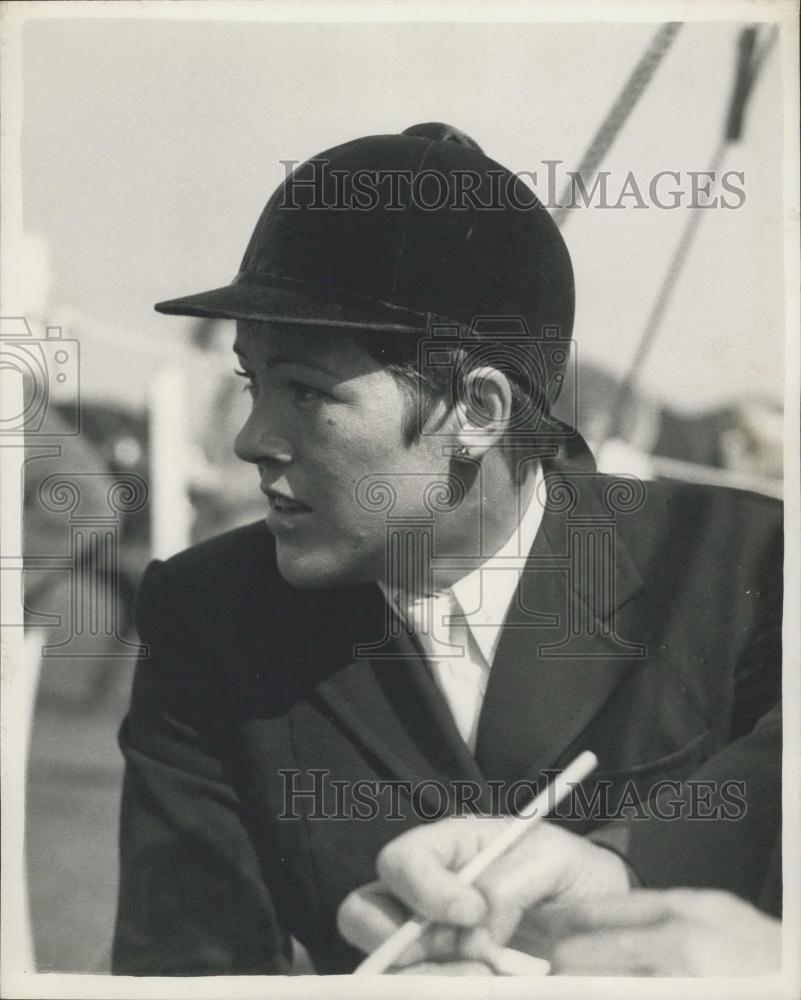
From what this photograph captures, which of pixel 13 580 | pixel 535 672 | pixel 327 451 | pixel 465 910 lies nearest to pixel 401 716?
pixel 535 672

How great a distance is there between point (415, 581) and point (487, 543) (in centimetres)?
16

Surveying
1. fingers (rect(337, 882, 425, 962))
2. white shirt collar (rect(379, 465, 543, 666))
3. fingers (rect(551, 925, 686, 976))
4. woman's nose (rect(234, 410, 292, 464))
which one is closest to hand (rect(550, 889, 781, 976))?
fingers (rect(551, 925, 686, 976))

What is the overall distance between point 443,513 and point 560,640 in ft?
1.13

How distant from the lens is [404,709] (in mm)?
2326

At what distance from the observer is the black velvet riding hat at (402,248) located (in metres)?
2.19

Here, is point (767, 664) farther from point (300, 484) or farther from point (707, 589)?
point (300, 484)

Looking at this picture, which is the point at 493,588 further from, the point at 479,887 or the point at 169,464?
the point at 169,464

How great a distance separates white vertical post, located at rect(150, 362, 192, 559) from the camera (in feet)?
7.95

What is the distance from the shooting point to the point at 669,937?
235cm

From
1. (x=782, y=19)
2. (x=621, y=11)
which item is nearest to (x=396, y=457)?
(x=621, y=11)

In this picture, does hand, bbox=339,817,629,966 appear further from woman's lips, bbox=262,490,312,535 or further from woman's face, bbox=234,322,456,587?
woman's lips, bbox=262,490,312,535

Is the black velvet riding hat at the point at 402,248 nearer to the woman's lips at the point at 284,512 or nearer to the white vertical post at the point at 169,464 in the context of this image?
the white vertical post at the point at 169,464

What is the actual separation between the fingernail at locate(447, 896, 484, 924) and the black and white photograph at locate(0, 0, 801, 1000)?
0.01 metres

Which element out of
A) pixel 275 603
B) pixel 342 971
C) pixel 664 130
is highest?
pixel 664 130
